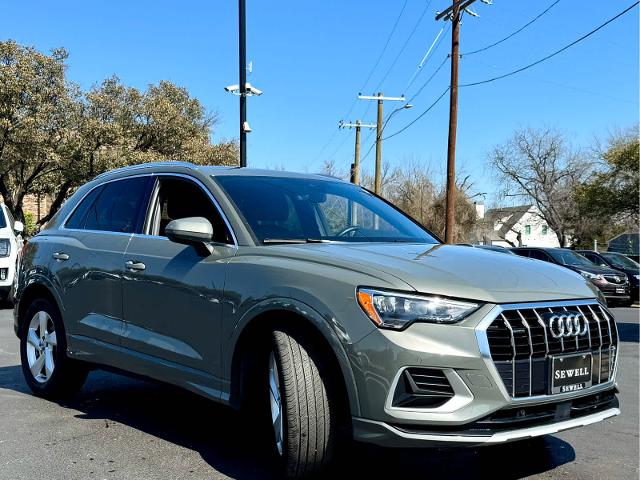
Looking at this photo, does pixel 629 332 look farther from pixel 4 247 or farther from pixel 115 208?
pixel 4 247

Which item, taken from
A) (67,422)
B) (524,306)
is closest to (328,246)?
(524,306)

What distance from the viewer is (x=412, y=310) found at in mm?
3121

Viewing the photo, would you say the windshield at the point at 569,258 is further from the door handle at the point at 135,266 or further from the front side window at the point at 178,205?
the door handle at the point at 135,266

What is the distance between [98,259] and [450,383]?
2.91 meters

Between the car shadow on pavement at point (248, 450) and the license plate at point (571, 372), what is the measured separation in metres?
0.79

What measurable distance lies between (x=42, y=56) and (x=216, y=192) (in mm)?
23231

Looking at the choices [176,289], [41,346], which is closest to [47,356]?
[41,346]

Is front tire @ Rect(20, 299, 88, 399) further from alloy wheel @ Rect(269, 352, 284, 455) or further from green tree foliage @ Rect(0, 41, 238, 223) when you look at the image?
green tree foliage @ Rect(0, 41, 238, 223)

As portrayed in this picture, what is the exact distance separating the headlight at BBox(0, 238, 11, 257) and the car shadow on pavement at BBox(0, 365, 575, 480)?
7291 millimetres

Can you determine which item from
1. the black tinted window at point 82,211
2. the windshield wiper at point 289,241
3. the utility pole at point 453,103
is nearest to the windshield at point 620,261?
the utility pole at point 453,103

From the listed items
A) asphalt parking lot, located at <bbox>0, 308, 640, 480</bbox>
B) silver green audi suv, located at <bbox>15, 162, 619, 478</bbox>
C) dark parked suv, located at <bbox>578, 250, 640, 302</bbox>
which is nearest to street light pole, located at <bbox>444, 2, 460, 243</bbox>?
dark parked suv, located at <bbox>578, 250, 640, 302</bbox>

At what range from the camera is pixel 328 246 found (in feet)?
12.6

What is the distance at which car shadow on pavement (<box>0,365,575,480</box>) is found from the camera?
3873 millimetres

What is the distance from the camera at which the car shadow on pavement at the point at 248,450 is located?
387 cm
